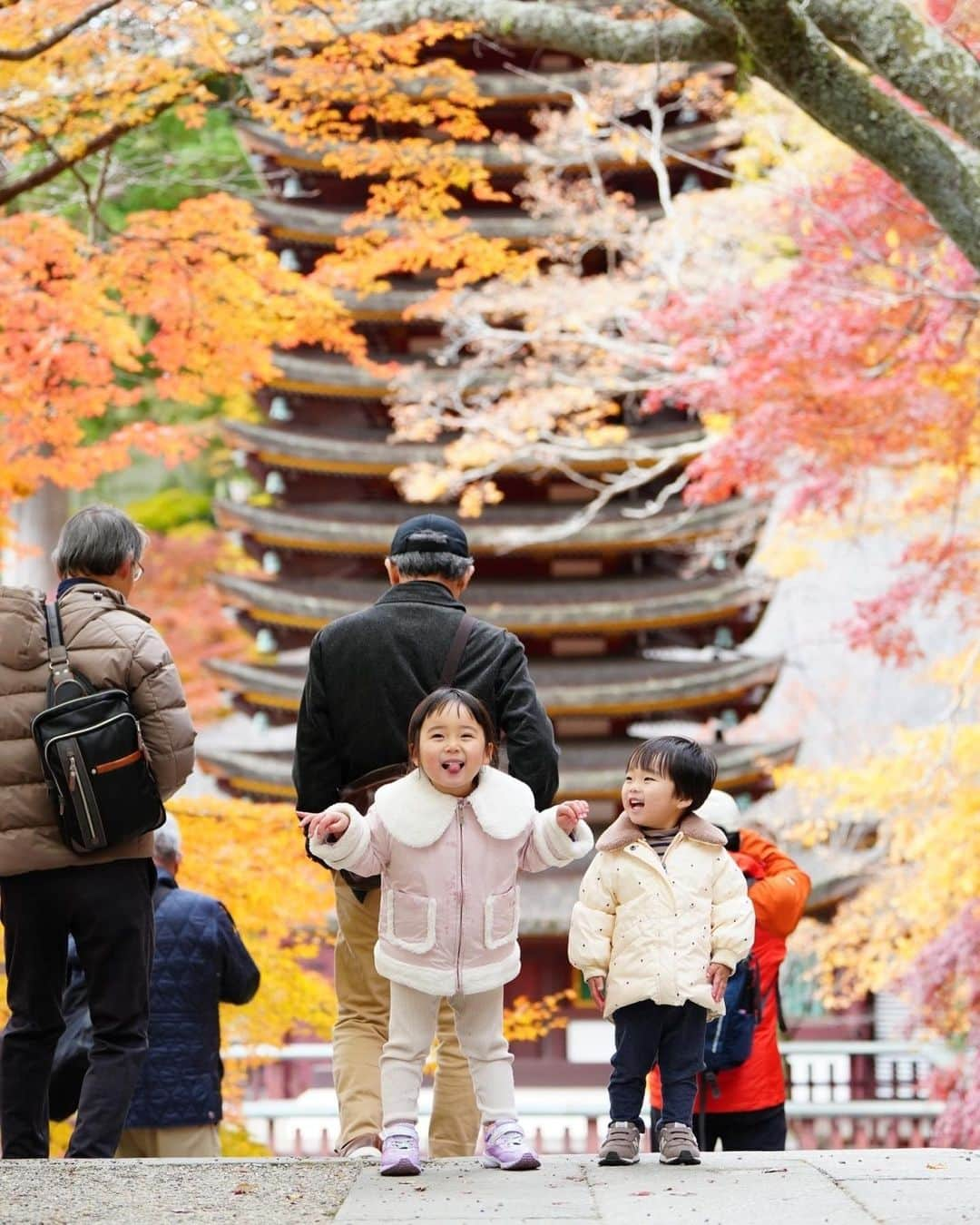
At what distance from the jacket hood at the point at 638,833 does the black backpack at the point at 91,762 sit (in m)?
1.05

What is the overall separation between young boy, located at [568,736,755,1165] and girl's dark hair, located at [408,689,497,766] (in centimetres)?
36

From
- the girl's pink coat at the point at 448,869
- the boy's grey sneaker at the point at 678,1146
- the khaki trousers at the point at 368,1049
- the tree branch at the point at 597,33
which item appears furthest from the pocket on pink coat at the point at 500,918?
the tree branch at the point at 597,33

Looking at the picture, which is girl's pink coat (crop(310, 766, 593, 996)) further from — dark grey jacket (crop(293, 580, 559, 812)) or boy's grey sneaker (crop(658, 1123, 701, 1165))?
boy's grey sneaker (crop(658, 1123, 701, 1165))

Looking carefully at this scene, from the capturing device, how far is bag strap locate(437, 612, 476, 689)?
4.17m

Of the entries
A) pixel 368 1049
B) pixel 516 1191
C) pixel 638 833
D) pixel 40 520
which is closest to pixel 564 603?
pixel 40 520

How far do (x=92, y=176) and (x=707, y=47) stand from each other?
347 inches

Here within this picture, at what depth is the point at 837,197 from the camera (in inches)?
434

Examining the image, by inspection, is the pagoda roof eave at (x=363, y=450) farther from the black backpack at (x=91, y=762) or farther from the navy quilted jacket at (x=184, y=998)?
the black backpack at (x=91, y=762)

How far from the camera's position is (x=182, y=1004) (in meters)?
4.78

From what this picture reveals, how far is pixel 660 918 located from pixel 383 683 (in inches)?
35.6

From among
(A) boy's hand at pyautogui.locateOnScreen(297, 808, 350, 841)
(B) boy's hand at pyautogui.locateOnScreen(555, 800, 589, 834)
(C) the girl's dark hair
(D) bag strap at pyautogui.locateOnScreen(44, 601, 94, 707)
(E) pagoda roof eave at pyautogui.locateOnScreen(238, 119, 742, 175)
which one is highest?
(E) pagoda roof eave at pyautogui.locateOnScreen(238, 119, 742, 175)

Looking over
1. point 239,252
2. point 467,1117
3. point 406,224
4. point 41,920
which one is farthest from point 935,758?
point 41,920

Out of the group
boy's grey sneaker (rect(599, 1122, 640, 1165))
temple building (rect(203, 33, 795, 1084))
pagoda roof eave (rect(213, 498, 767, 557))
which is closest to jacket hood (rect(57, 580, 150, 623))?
boy's grey sneaker (rect(599, 1122, 640, 1165))

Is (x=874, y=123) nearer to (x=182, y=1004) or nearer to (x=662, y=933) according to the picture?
(x=662, y=933)
